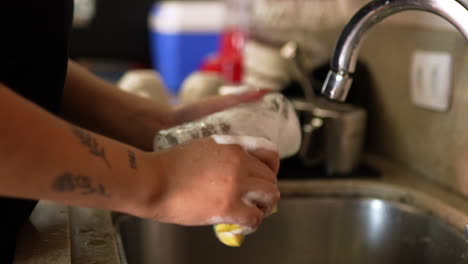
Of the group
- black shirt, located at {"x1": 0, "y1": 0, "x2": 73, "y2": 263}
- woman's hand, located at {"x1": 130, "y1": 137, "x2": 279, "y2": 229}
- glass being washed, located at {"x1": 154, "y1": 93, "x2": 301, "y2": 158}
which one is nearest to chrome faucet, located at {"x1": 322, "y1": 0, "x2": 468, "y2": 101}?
glass being washed, located at {"x1": 154, "y1": 93, "x2": 301, "y2": 158}

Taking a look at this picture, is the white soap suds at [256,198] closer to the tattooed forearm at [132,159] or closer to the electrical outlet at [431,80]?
the tattooed forearm at [132,159]

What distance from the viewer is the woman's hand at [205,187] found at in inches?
17.3

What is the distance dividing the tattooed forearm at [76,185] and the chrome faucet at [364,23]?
32 cm

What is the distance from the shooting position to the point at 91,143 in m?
0.41

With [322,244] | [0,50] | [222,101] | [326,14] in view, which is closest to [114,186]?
[0,50]

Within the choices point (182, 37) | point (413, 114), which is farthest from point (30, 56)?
point (182, 37)

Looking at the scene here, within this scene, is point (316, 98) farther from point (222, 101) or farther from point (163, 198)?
point (163, 198)

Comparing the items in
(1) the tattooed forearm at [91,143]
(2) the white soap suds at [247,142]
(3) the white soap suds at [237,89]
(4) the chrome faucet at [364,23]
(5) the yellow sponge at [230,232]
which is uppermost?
(4) the chrome faucet at [364,23]

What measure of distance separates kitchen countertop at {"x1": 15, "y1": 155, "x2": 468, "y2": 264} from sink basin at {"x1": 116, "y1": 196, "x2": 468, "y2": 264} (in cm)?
2

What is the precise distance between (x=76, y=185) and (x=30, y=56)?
0.55ft

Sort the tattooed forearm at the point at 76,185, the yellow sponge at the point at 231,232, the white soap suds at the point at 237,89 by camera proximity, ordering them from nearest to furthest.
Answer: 1. the tattooed forearm at the point at 76,185
2. the yellow sponge at the point at 231,232
3. the white soap suds at the point at 237,89

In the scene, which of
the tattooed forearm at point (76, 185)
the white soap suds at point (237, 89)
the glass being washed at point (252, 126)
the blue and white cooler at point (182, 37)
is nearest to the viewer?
the tattooed forearm at point (76, 185)

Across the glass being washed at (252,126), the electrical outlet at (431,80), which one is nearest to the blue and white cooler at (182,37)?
the electrical outlet at (431,80)

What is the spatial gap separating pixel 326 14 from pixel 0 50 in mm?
924
